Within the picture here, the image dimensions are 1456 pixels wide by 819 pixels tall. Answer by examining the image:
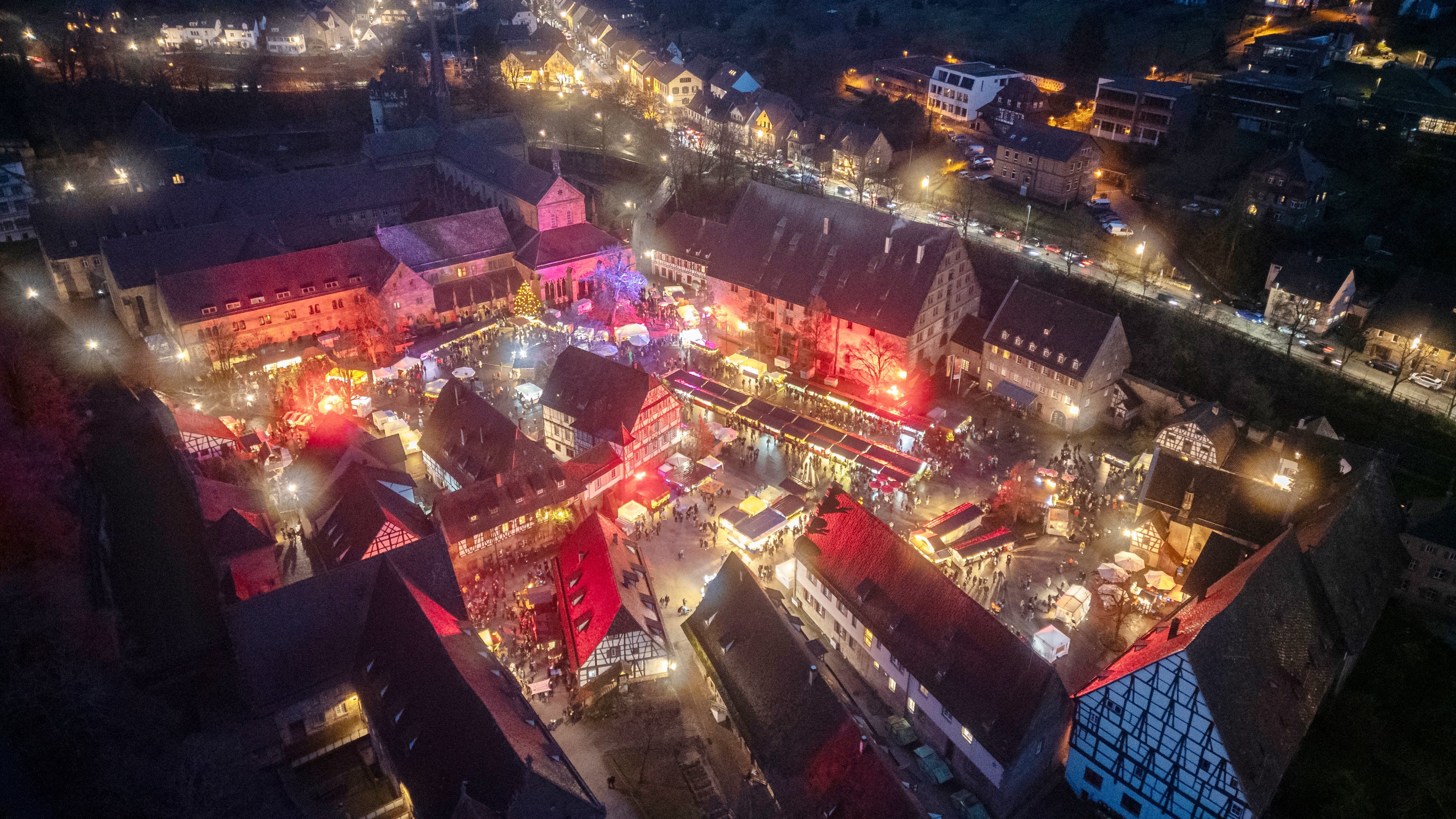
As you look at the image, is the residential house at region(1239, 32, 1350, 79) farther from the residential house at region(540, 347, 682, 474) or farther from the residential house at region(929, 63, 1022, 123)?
the residential house at region(540, 347, 682, 474)

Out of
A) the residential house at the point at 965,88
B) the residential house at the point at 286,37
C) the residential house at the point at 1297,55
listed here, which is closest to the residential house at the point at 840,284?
the residential house at the point at 965,88

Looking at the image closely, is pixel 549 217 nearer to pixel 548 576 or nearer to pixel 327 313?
pixel 327 313

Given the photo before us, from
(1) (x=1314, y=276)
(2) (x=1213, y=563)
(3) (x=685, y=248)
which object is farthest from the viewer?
(3) (x=685, y=248)

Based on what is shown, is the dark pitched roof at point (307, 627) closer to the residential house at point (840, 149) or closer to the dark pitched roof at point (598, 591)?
the dark pitched roof at point (598, 591)

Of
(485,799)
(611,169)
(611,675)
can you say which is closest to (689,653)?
(611,675)

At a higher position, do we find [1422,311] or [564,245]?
[1422,311]

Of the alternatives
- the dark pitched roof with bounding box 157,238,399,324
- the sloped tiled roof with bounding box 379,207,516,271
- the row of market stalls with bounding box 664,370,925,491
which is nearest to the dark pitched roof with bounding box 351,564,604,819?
the row of market stalls with bounding box 664,370,925,491

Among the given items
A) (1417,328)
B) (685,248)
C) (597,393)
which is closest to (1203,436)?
(1417,328)

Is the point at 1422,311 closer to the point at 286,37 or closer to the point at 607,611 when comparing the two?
the point at 607,611
